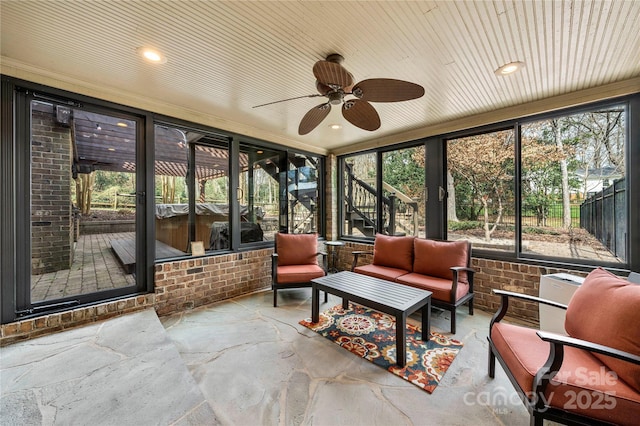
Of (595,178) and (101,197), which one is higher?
→ (595,178)

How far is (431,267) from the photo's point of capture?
3148 millimetres

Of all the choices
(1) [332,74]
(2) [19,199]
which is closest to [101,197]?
(2) [19,199]

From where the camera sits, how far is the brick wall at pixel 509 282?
288cm

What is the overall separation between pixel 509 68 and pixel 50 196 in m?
4.54

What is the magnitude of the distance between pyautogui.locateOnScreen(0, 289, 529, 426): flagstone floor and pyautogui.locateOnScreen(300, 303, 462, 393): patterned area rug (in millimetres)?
77

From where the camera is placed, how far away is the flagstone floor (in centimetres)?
150

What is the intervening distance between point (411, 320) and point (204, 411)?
7.64 feet

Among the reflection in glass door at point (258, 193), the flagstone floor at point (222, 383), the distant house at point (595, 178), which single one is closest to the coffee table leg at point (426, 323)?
the flagstone floor at point (222, 383)

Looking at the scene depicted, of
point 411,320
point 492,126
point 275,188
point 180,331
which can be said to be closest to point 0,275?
point 180,331

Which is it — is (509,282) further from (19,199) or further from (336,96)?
(19,199)

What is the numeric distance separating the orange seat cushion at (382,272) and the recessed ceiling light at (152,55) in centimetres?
319

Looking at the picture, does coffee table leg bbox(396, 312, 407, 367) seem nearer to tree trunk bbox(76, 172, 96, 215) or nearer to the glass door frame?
the glass door frame

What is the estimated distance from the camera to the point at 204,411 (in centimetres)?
148

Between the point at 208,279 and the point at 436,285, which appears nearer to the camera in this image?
the point at 436,285
